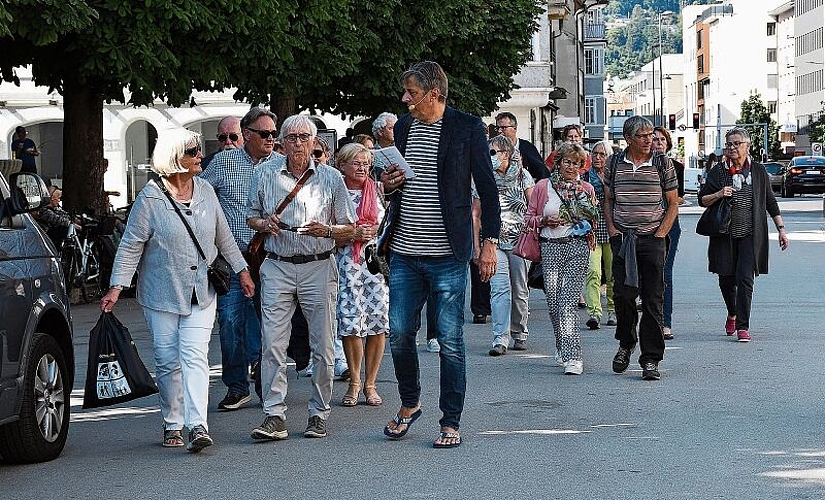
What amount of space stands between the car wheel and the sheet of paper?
79.0 inches

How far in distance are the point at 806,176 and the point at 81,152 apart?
4590 cm

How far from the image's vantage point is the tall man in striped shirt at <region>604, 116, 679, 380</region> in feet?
37.9

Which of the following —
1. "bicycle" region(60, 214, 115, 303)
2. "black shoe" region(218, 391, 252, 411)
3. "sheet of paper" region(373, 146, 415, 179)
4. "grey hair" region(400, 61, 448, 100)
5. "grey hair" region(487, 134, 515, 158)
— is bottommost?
"black shoe" region(218, 391, 252, 411)

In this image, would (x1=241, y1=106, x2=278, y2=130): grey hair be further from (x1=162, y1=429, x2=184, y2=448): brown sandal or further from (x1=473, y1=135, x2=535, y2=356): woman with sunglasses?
(x1=473, y1=135, x2=535, y2=356): woman with sunglasses

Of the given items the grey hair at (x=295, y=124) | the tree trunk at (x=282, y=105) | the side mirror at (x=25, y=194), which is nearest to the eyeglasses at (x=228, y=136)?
the grey hair at (x=295, y=124)

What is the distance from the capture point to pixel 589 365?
1241 cm

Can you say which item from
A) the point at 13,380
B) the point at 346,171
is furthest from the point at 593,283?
the point at 13,380

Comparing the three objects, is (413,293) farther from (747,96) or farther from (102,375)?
(747,96)

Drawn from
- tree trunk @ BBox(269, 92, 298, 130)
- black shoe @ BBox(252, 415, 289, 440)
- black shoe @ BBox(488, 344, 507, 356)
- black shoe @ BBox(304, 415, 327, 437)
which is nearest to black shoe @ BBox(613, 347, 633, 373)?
black shoe @ BBox(488, 344, 507, 356)

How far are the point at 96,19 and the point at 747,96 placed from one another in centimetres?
14024

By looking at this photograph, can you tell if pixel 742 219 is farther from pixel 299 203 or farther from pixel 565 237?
pixel 299 203

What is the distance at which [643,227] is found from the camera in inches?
456

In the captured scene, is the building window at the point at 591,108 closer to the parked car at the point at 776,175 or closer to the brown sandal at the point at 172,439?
the parked car at the point at 776,175

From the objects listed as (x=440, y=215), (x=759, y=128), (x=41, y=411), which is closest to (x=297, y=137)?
(x=440, y=215)
